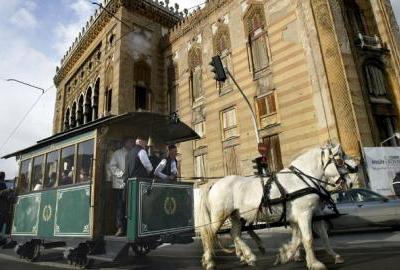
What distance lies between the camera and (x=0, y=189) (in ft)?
33.4

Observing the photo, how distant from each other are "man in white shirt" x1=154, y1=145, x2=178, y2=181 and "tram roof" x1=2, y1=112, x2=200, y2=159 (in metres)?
0.89

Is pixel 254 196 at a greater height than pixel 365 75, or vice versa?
pixel 365 75

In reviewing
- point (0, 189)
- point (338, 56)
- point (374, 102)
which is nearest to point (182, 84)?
point (338, 56)

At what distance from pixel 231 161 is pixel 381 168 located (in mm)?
7370

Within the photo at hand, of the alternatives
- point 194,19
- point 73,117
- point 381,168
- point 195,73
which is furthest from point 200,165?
point 73,117

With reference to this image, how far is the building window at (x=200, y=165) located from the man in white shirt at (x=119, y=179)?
12.4m

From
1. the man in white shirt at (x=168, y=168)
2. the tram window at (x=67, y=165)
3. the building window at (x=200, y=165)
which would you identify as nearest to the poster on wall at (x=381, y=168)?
the building window at (x=200, y=165)

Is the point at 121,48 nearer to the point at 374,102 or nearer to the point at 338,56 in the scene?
the point at 338,56

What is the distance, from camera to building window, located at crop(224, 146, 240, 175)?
17.6 metres

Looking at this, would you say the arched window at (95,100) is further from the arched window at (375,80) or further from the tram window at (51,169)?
the arched window at (375,80)

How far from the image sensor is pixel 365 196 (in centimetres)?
987

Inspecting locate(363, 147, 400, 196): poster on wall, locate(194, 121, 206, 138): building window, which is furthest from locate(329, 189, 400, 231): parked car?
locate(194, 121, 206, 138): building window

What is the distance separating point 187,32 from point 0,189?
16521 mm

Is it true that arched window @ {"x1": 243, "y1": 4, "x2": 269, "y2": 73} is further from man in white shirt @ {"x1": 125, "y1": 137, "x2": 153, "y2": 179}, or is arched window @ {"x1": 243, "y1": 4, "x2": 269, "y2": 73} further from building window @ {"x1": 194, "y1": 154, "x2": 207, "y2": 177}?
man in white shirt @ {"x1": 125, "y1": 137, "x2": 153, "y2": 179}
